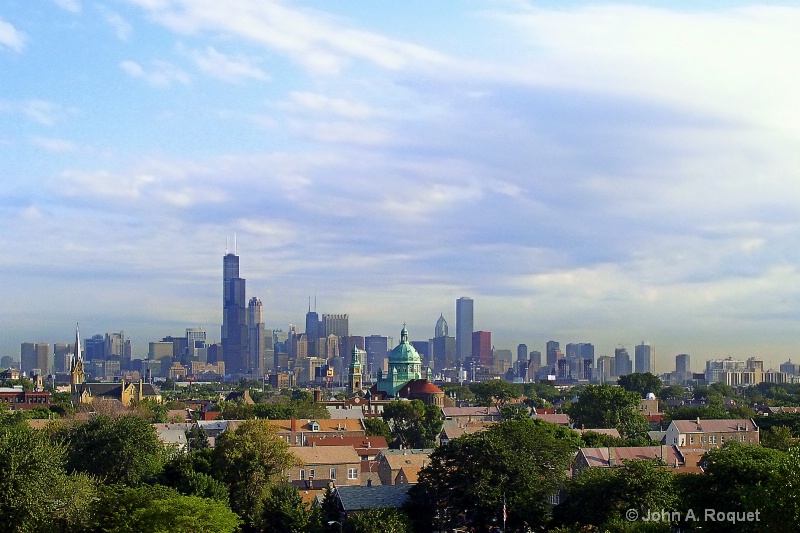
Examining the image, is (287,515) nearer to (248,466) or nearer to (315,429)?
(248,466)

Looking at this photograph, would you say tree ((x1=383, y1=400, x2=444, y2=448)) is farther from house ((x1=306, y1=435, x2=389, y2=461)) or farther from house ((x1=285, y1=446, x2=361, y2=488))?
house ((x1=285, y1=446, x2=361, y2=488))

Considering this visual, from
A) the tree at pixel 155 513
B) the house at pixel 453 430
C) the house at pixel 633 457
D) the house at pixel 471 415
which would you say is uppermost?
the tree at pixel 155 513

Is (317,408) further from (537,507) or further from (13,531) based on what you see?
(13,531)

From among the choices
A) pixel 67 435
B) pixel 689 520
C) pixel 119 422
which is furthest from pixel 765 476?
pixel 67 435

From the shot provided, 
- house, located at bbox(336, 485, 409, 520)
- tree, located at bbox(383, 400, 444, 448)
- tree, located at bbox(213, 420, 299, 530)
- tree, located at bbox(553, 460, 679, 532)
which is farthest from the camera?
tree, located at bbox(383, 400, 444, 448)

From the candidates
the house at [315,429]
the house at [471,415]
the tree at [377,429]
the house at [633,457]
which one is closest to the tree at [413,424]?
the tree at [377,429]

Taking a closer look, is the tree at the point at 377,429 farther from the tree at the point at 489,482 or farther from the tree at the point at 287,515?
the tree at the point at 287,515

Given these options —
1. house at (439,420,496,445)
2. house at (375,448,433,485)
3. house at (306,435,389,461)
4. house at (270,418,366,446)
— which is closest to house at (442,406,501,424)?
house at (439,420,496,445)
